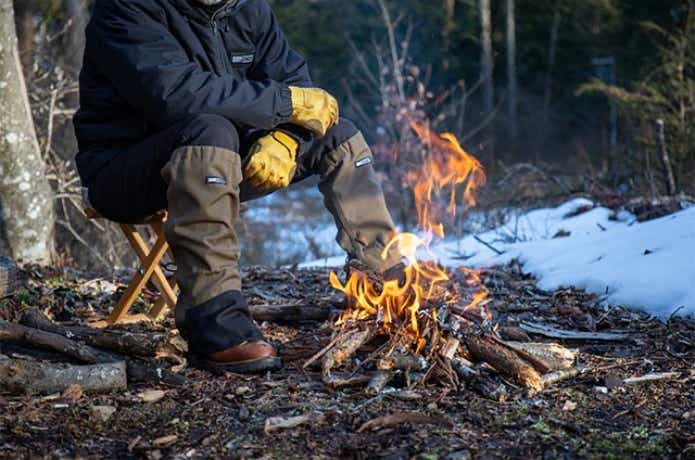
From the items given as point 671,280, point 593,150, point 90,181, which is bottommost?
point 593,150

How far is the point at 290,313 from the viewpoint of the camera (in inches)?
170

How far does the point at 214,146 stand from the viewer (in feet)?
11.4

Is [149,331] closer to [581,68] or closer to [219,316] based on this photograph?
[219,316]

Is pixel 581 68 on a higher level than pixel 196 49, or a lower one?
lower

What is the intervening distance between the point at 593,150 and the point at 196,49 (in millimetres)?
22110

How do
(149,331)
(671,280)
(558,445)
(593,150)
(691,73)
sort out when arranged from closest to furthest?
(558,445)
(149,331)
(671,280)
(691,73)
(593,150)

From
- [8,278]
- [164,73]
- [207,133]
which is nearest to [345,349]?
[207,133]

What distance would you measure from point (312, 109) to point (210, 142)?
2.00ft

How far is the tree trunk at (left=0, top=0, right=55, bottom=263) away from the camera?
231 inches

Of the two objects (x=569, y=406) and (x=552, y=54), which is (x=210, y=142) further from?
(x=552, y=54)

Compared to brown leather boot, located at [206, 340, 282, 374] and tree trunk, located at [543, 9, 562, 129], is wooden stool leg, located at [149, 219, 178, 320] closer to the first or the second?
brown leather boot, located at [206, 340, 282, 374]

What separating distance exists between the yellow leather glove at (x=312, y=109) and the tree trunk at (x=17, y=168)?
2.73 m

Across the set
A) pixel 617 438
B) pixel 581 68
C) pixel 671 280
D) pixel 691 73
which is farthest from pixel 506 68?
pixel 617 438

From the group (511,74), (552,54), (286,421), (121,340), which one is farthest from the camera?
(552,54)
